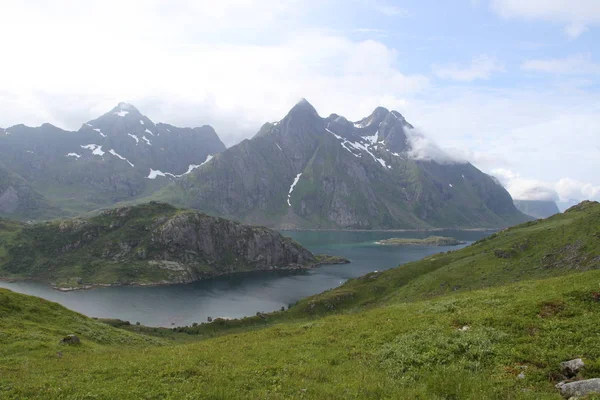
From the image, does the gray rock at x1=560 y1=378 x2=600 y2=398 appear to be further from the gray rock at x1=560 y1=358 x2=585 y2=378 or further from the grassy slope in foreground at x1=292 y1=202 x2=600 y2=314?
the grassy slope in foreground at x1=292 y1=202 x2=600 y2=314

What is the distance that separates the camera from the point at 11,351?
86.6ft

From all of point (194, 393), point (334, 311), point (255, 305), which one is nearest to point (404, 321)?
point (194, 393)

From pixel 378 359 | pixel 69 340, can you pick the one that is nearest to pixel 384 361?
pixel 378 359

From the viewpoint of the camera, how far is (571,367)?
14703 mm

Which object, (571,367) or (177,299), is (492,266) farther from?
(177,299)

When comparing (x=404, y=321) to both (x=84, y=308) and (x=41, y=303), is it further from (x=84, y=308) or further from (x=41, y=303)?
(x=84, y=308)

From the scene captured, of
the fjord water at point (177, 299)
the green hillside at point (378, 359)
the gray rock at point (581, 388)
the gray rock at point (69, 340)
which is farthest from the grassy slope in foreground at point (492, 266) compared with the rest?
the gray rock at point (69, 340)

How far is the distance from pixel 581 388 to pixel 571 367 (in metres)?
1.94

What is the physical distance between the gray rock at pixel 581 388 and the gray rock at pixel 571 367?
4.33 feet

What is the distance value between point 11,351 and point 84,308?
13330 centimetres

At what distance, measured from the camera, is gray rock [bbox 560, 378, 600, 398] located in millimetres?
12688

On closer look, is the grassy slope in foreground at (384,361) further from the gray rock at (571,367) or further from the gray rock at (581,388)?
the gray rock at (581,388)

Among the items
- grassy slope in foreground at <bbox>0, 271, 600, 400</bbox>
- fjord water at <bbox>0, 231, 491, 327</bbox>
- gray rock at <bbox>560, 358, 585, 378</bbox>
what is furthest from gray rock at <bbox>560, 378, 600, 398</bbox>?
fjord water at <bbox>0, 231, 491, 327</bbox>

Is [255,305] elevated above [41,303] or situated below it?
below
